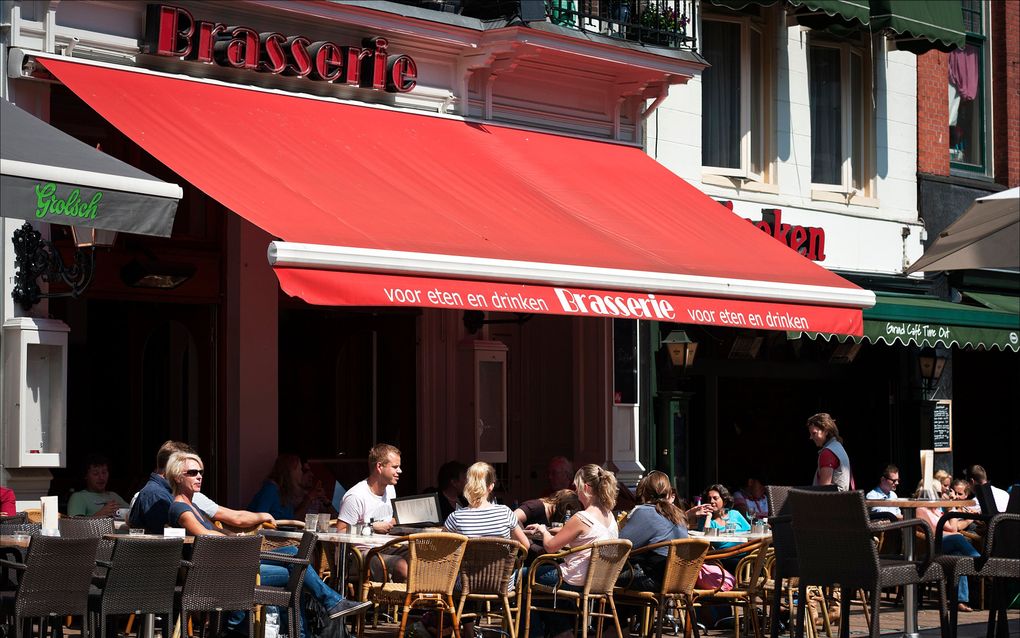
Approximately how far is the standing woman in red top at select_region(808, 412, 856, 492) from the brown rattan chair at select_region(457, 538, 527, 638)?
379 centimetres

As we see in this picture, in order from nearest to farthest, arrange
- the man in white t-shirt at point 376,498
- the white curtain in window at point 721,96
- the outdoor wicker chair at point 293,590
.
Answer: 1. the outdoor wicker chair at point 293,590
2. the man in white t-shirt at point 376,498
3. the white curtain in window at point 721,96

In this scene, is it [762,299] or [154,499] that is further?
[762,299]

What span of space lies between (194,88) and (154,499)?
11.3ft

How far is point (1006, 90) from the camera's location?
19797 mm

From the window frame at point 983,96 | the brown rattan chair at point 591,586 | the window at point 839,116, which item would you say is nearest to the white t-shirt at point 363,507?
the brown rattan chair at point 591,586

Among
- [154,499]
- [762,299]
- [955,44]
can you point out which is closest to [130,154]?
[154,499]

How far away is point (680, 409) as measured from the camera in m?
16.2

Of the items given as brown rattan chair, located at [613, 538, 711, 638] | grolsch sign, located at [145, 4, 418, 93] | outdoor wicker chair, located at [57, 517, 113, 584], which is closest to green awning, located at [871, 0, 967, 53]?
grolsch sign, located at [145, 4, 418, 93]

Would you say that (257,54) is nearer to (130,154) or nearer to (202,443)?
(130,154)

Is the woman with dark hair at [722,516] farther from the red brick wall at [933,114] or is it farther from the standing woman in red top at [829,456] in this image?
the red brick wall at [933,114]

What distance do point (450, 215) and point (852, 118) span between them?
25.5 ft

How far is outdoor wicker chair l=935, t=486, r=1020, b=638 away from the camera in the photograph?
9.41m

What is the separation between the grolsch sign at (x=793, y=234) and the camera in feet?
54.4

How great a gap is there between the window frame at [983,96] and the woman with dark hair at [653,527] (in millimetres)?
9597
